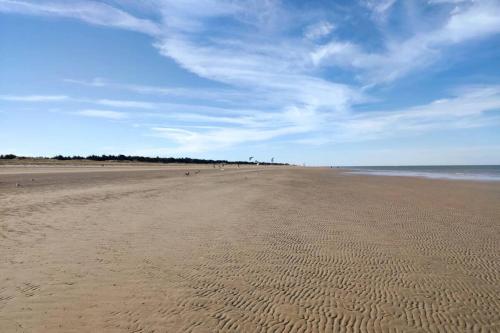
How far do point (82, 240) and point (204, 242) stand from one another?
3.46 meters

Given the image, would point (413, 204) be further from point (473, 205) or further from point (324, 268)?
point (324, 268)

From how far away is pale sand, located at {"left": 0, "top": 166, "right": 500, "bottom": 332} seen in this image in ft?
16.9

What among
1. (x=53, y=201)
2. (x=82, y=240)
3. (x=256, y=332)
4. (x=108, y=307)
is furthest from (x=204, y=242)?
(x=53, y=201)

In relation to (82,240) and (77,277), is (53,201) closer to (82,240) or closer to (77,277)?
(82,240)

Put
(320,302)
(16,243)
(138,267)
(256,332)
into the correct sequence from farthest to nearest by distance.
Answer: (16,243) < (138,267) < (320,302) < (256,332)

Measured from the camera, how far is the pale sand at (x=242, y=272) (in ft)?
16.9

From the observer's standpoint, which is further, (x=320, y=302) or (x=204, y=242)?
(x=204, y=242)

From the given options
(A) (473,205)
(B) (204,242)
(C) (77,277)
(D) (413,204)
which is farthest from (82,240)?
(A) (473,205)

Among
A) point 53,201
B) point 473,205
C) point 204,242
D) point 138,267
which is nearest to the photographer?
point 138,267

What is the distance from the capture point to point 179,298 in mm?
5809

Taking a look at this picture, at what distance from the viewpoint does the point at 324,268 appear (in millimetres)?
7559

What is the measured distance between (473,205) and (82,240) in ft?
62.9

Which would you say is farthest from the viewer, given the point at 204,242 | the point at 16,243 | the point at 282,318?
the point at 204,242

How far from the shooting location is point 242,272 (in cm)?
717
